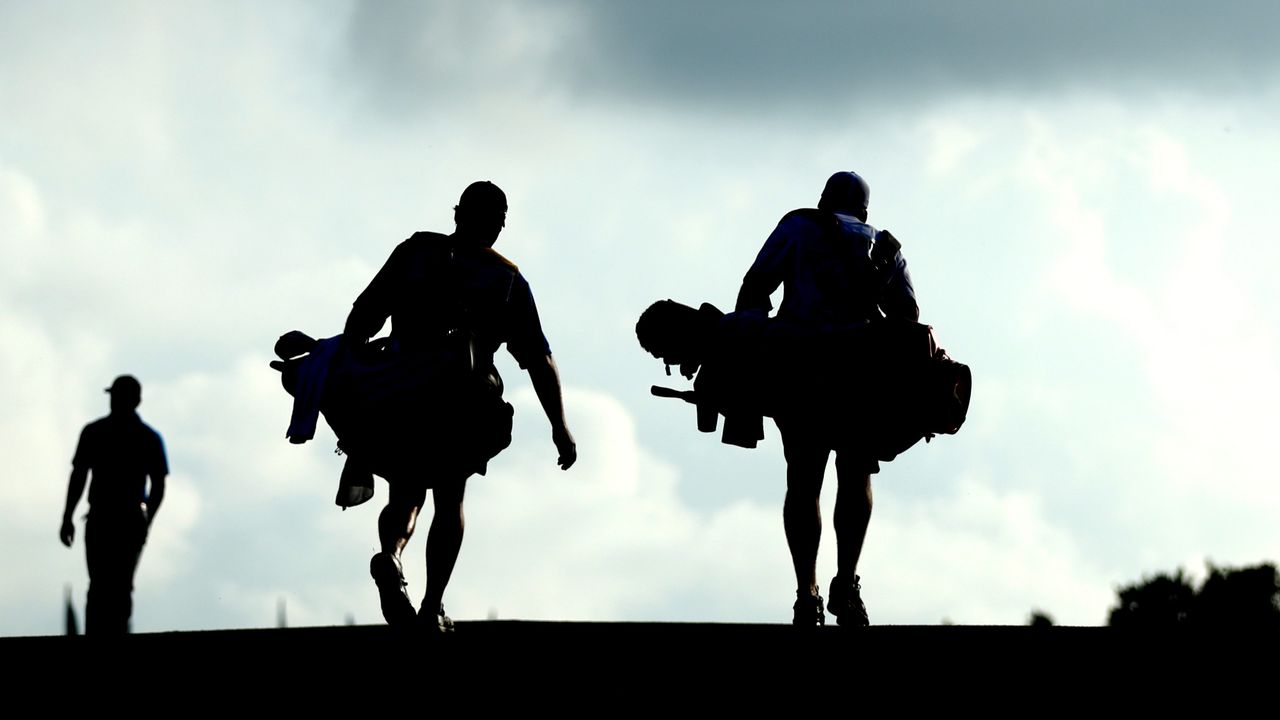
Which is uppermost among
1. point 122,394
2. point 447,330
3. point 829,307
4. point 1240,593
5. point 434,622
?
point 1240,593

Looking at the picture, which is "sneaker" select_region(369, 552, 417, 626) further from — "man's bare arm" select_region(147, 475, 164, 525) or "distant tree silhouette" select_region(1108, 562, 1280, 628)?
"distant tree silhouette" select_region(1108, 562, 1280, 628)

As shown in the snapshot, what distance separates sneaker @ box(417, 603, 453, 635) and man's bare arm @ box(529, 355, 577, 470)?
844 mm

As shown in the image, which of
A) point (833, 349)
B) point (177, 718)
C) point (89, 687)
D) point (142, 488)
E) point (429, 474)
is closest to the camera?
A: point (177, 718)

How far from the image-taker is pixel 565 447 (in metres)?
9.98

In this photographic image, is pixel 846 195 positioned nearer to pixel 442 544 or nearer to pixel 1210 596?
pixel 442 544

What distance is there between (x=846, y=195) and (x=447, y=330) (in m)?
2.21

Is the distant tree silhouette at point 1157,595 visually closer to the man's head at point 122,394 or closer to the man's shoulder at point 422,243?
the man's head at point 122,394

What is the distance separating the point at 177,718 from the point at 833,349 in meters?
4.02

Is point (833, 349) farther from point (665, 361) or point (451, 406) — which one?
point (451, 406)

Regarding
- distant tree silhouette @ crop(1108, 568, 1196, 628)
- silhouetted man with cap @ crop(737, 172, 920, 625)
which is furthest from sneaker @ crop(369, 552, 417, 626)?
distant tree silhouette @ crop(1108, 568, 1196, 628)

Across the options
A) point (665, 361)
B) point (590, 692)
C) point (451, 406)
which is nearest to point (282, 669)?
point (590, 692)

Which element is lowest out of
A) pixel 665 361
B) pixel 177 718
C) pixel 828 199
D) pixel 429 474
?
pixel 177 718

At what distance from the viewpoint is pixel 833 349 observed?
35.4 feet

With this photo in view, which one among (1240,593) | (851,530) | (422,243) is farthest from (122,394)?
(1240,593)
